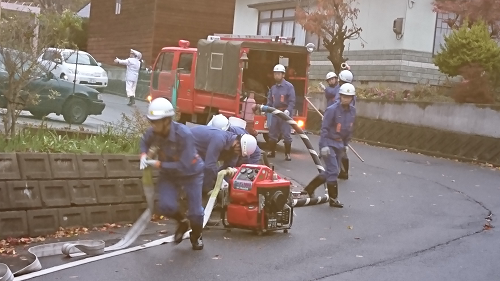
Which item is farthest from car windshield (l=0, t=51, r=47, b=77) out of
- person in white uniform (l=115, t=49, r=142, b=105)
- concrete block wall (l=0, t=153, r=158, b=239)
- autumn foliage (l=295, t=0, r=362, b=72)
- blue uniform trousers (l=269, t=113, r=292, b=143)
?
autumn foliage (l=295, t=0, r=362, b=72)

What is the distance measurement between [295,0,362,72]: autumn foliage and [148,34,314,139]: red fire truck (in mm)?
8006

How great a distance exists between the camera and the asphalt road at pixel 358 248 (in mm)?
8242

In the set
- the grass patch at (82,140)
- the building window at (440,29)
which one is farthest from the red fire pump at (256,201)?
the building window at (440,29)

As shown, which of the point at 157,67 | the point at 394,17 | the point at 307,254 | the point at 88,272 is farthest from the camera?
the point at 394,17

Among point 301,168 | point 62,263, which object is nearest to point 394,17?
point 301,168

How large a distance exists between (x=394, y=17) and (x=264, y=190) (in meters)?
21.3

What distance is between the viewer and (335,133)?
43.9 feet

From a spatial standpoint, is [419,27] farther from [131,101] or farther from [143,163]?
[143,163]

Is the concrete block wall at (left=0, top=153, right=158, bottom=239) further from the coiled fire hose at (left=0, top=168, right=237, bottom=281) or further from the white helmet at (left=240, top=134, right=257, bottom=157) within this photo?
the white helmet at (left=240, top=134, right=257, bottom=157)

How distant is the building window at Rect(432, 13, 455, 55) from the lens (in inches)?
1187

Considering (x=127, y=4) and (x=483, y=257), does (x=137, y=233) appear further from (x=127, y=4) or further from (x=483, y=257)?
(x=127, y=4)

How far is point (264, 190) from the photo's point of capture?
1019 cm

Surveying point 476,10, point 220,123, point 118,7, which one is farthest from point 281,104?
point 118,7

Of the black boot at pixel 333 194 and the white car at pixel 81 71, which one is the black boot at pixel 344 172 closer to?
the black boot at pixel 333 194
